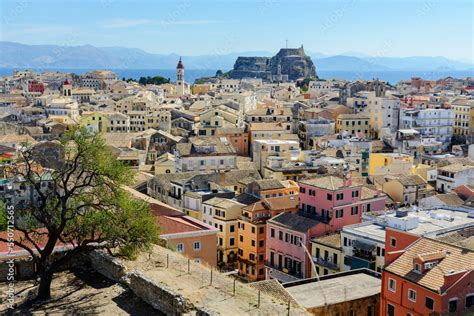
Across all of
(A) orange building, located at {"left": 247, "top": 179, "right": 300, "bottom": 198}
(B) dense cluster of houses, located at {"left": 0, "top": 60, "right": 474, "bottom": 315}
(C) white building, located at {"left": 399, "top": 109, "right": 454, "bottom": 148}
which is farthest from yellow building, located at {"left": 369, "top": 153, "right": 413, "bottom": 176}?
(C) white building, located at {"left": 399, "top": 109, "right": 454, "bottom": 148}

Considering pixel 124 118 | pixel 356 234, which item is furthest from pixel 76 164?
pixel 124 118

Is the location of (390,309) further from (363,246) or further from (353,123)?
(353,123)

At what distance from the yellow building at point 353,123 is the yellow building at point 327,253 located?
3836 cm

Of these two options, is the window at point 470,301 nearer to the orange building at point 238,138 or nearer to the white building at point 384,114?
the orange building at point 238,138

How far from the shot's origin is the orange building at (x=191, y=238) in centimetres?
2562

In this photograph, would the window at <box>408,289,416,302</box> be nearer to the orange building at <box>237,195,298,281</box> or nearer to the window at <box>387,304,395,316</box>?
the window at <box>387,304,395,316</box>

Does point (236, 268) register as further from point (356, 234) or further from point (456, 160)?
point (456, 160)

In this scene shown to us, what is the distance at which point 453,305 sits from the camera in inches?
843

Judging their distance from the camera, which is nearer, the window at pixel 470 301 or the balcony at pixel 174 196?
the window at pixel 470 301

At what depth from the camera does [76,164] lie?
58.7ft

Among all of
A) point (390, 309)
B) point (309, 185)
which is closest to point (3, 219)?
point (390, 309)

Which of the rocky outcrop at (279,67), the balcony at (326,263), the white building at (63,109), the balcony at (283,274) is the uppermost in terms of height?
the rocky outcrop at (279,67)

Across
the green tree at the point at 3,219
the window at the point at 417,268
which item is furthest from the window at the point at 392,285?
the green tree at the point at 3,219

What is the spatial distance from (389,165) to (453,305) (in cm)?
2991
